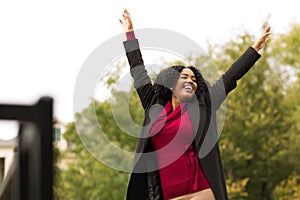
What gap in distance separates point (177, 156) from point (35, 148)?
2.63m

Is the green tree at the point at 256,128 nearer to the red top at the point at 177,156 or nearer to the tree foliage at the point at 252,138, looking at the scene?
the tree foliage at the point at 252,138

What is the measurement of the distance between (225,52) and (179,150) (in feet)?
59.9

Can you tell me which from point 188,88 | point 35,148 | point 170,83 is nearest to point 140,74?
point 170,83

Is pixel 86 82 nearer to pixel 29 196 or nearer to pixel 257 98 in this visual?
pixel 29 196

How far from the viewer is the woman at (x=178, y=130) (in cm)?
398

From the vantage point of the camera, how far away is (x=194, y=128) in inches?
158

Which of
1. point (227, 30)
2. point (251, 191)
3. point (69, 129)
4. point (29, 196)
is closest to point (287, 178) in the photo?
point (251, 191)

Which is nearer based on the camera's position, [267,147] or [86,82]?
[86,82]

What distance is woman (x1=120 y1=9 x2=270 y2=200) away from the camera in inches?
157

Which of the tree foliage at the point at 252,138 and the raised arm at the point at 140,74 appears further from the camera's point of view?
the tree foliage at the point at 252,138

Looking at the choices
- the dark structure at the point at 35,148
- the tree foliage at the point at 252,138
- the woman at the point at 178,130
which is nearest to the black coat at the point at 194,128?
the woman at the point at 178,130

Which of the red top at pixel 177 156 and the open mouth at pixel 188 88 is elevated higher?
the open mouth at pixel 188 88

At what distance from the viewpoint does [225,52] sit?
2208 centimetres

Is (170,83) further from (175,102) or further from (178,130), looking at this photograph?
(178,130)
